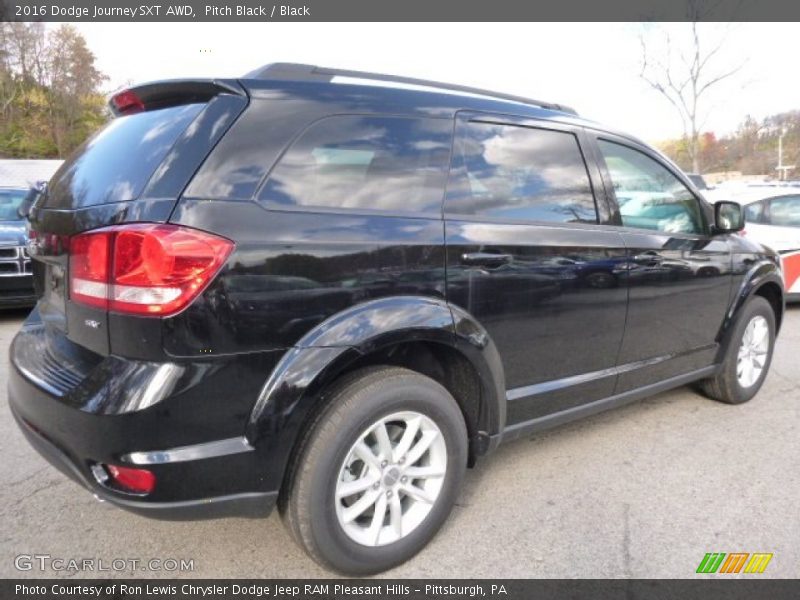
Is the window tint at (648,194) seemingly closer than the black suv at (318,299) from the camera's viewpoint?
No

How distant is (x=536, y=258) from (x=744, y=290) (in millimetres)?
2049

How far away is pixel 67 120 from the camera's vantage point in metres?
36.6

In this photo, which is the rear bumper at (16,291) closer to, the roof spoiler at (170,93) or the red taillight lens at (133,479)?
the roof spoiler at (170,93)

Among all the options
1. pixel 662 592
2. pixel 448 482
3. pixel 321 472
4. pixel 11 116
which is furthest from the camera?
pixel 11 116

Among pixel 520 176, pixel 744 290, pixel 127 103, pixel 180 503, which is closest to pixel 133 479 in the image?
pixel 180 503

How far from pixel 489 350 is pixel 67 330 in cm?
161

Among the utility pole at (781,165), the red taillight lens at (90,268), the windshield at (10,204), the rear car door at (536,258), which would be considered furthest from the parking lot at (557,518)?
the utility pole at (781,165)

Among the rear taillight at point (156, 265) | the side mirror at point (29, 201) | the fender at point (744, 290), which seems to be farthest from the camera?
the fender at point (744, 290)

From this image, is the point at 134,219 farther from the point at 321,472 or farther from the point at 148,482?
the point at 321,472

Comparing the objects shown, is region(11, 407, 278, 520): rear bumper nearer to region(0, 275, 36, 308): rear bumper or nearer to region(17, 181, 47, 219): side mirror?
region(17, 181, 47, 219): side mirror

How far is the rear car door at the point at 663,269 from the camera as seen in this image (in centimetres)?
323

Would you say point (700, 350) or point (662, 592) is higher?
point (700, 350)

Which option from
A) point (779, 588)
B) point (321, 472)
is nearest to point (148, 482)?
point (321, 472)

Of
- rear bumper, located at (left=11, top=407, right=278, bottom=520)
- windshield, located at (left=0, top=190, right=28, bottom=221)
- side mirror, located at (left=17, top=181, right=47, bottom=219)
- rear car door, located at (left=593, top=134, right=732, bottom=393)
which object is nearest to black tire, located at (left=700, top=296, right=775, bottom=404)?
rear car door, located at (left=593, top=134, right=732, bottom=393)
